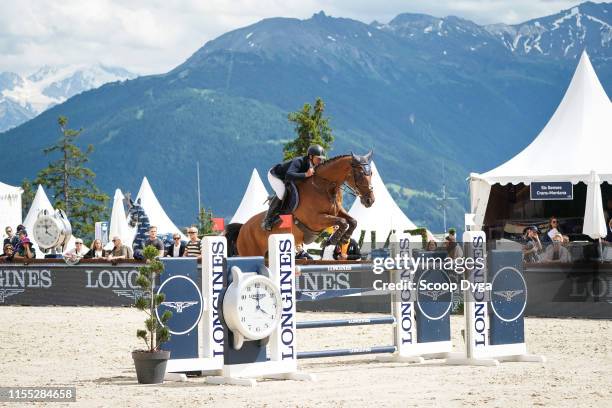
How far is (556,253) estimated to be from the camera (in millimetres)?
16844

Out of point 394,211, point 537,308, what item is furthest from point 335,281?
point 394,211

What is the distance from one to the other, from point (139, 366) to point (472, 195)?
15639mm

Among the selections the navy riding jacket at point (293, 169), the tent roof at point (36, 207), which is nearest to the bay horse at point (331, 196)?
the navy riding jacket at point (293, 169)

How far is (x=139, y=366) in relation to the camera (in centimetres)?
966

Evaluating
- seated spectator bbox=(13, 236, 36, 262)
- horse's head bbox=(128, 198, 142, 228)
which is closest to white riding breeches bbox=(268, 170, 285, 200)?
horse's head bbox=(128, 198, 142, 228)

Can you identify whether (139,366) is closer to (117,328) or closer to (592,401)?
(592,401)

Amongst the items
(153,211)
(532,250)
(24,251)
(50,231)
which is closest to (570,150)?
(532,250)

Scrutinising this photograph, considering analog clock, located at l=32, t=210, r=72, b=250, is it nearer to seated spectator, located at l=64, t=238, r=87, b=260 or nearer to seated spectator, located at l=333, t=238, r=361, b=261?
seated spectator, located at l=64, t=238, r=87, b=260

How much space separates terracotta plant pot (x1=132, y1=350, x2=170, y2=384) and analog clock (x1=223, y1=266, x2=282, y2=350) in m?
0.67

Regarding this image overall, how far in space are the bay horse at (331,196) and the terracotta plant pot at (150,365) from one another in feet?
10.8

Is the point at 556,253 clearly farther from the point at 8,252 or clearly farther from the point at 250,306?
the point at 8,252

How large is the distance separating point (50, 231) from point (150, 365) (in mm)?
13603

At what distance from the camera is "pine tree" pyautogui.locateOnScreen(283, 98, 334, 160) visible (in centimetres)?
4188

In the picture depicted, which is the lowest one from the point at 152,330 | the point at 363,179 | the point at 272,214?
the point at 152,330
